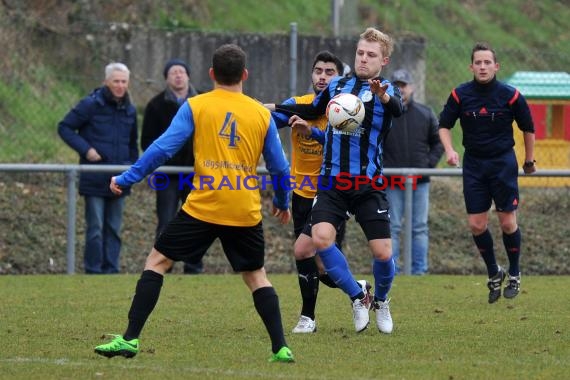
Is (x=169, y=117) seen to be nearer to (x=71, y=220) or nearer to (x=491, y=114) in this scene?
(x=71, y=220)

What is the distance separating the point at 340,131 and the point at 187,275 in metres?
4.99

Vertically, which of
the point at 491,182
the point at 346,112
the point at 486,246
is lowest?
the point at 486,246

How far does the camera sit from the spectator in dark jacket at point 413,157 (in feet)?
43.9

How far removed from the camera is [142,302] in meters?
6.91

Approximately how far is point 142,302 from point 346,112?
2.02 meters

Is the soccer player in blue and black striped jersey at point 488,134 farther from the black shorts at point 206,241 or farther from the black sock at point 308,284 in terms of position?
the black shorts at point 206,241

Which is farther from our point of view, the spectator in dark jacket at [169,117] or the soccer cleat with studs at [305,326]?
the spectator in dark jacket at [169,117]

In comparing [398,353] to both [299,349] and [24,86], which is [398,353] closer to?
[299,349]

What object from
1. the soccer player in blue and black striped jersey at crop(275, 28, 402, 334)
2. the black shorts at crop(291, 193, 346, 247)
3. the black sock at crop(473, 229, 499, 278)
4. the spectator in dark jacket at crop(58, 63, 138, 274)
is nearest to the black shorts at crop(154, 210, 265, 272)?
the soccer player in blue and black striped jersey at crop(275, 28, 402, 334)

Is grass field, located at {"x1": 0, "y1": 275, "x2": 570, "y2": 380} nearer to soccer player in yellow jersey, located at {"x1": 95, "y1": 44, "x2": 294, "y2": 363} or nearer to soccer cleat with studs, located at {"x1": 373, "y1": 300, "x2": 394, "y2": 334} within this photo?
soccer cleat with studs, located at {"x1": 373, "y1": 300, "x2": 394, "y2": 334}

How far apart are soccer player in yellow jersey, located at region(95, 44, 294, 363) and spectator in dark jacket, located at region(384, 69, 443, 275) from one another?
6495 millimetres

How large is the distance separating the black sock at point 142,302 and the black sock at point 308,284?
1853 mm

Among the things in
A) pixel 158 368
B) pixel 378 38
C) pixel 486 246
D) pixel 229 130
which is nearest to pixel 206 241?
pixel 229 130

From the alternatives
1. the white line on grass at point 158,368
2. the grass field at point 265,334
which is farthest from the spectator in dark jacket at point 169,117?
the white line on grass at point 158,368
